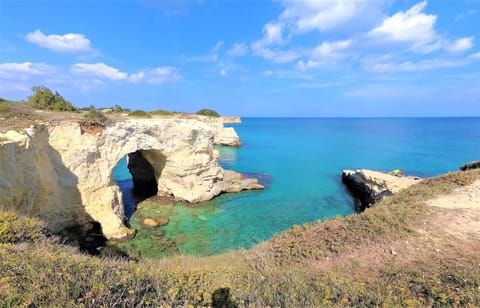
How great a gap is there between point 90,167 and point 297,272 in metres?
11.8

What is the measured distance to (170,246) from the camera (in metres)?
11.4

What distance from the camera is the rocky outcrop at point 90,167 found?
9039 mm

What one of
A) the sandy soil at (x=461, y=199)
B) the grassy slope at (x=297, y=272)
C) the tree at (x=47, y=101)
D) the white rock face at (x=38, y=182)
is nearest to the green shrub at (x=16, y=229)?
the grassy slope at (x=297, y=272)

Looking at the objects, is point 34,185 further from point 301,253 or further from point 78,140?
point 301,253

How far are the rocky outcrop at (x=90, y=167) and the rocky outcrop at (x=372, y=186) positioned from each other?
42.5 feet

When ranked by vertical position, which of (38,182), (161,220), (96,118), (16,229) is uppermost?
(96,118)

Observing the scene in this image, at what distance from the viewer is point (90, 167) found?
12258 mm

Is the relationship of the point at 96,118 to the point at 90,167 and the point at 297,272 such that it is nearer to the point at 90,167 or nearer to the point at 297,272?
the point at 90,167

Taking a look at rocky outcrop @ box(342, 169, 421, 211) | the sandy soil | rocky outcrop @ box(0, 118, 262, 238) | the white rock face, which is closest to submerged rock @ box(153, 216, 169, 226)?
rocky outcrop @ box(0, 118, 262, 238)

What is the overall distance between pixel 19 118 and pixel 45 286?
1104 cm

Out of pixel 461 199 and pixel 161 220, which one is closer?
pixel 461 199

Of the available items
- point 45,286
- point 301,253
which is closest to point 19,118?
point 45,286

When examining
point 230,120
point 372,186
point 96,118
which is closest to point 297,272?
point 96,118

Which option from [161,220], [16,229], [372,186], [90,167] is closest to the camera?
[16,229]
